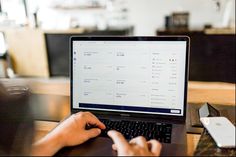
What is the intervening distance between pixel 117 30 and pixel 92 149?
9.60ft

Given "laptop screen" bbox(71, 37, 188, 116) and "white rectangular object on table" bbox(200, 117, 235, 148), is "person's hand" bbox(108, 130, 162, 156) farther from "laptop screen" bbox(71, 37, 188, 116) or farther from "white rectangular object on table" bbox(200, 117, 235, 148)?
"laptop screen" bbox(71, 37, 188, 116)

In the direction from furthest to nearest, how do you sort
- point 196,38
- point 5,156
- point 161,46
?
1. point 196,38
2. point 161,46
3. point 5,156

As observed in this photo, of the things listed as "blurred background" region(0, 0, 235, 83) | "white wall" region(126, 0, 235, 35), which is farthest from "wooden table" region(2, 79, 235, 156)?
"white wall" region(126, 0, 235, 35)

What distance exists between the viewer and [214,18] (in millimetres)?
3867

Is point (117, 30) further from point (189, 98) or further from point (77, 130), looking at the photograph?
point (77, 130)

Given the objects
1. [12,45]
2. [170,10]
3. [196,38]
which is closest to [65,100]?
[196,38]

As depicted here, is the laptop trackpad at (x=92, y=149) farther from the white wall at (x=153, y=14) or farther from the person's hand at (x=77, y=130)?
the white wall at (x=153, y=14)

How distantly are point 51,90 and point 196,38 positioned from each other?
7.39 feet

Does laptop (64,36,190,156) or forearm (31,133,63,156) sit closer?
forearm (31,133,63,156)

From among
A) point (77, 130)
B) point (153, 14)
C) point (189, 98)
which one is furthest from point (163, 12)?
point (77, 130)

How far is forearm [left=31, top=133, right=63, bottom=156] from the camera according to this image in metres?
0.51

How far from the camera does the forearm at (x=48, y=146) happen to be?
51 centimetres

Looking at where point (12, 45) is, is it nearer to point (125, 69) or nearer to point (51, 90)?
point (51, 90)

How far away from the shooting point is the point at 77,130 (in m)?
0.62
